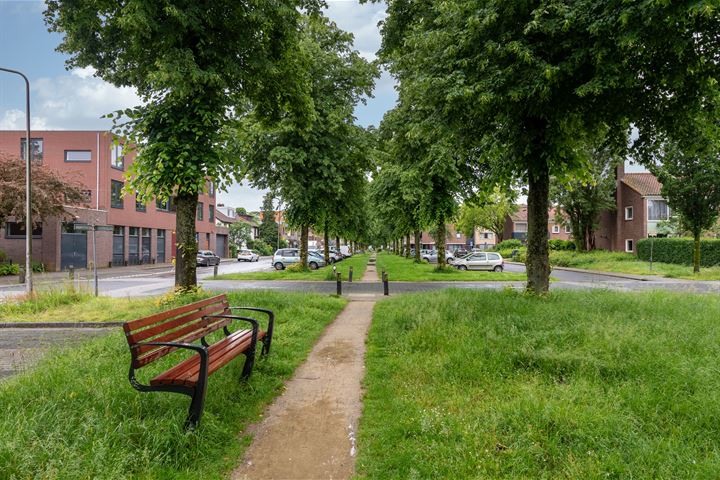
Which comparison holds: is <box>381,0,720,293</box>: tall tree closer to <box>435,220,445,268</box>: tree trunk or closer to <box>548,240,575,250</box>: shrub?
<box>435,220,445,268</box>: tree trunk

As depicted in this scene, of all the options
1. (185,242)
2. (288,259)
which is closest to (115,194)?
(288,259)

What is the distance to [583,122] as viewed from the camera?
7.66 meters

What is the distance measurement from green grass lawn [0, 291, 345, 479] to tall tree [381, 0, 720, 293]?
5.61 metres

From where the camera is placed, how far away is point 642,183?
38469 millimetres

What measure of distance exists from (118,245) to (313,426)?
37919 millimetres

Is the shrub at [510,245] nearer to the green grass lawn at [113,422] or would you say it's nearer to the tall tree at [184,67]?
the tall tree at [184,67]

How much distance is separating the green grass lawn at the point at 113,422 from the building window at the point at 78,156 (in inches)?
1382

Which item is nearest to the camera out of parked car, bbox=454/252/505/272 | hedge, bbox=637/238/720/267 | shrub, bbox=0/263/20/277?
shrub, bbox=0/263/20/277

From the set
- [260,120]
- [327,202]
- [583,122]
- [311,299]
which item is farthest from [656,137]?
[327,202]


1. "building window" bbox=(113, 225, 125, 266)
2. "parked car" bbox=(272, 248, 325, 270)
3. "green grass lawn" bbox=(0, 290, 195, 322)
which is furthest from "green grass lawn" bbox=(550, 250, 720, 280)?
"building window" bbox=(113, 225, 125, 266)

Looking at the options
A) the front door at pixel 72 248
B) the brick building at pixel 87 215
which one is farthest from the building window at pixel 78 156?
the front door at pixel 72 248

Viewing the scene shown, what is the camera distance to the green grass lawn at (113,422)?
271 centimetres

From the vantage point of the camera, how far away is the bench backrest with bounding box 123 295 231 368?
3.37 meters

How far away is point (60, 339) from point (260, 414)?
5.99 meters
